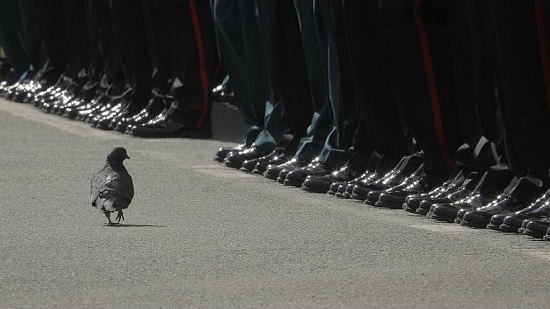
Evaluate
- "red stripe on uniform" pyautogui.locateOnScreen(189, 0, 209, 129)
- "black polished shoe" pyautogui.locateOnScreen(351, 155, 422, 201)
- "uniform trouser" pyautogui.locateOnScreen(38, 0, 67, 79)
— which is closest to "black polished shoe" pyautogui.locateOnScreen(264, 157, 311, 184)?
"black polished shoe" pyautogui.locateOnScreen(351, 155, 422, 201)

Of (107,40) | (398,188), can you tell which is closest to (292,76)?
(398,188)

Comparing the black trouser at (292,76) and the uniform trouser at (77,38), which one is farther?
the uniform trouser at (77,38)

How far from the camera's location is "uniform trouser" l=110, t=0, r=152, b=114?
48.0 ft

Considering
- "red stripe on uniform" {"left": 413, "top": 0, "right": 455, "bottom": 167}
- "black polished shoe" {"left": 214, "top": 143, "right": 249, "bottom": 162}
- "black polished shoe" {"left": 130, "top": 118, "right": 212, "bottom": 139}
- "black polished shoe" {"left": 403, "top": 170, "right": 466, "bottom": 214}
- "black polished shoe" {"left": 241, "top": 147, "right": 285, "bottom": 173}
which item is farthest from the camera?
"black polished shoe" {"left": 130, "top": 118, "right": 212, "bottom": 139}

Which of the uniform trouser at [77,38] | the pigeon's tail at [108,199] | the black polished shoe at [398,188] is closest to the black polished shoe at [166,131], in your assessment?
the uniform trouser at [77,38]

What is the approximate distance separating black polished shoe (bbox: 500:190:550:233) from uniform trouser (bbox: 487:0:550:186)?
161 millimetres

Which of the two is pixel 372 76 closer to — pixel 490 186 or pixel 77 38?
pixel 490 186

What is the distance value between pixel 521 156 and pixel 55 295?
8.24 feet

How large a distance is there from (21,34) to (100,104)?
12.6 feet

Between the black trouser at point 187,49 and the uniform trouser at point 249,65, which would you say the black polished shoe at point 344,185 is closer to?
the uniform trouser at point 249,65

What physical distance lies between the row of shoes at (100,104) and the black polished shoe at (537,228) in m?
6.36

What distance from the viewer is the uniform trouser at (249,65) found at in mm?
11062

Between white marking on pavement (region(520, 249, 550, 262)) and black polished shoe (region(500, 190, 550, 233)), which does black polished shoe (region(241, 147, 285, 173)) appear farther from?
white marking on pavement (region(520, 249, 550, 262))

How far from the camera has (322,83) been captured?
10250mm
